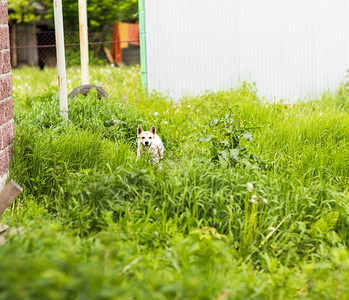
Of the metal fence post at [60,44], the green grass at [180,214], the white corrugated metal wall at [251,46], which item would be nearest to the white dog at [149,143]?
the green grass at [180,214]

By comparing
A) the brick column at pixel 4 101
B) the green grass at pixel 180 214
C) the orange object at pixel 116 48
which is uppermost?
the orange object at pixel 116 48

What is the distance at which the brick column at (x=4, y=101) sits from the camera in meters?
4.11

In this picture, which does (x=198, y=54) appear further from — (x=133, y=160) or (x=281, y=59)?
(x=133, y=160)

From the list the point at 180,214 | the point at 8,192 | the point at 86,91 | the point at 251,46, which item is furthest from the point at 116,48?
the point at 8,192

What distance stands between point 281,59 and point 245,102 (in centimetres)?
250

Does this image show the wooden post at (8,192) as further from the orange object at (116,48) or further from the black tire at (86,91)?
the orange object at (116,48)

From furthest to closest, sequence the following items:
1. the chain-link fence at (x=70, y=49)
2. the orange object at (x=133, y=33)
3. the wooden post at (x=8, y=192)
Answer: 1. the orange object at (x=133, y=33)
2. the chain-link fence at (x=70, y=49)
3. the wooden post at (x=8, y=192)

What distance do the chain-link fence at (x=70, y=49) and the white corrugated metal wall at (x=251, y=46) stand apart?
9.35m

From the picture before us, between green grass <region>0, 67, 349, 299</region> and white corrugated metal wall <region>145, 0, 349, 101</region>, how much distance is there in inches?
115

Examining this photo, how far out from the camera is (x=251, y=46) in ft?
29.3

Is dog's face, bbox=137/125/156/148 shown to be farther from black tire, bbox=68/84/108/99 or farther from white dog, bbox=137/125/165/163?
black tire, bbox=68/84/108/99

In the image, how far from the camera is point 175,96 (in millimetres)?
9008

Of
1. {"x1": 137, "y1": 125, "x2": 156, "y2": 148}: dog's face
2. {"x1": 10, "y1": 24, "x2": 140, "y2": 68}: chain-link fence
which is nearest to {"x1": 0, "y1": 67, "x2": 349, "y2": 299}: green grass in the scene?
{"x1": 137, "y1": 125, "x2": 156, "y2": 148}: dog's face

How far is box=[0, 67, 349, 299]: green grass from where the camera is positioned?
2.31 m
